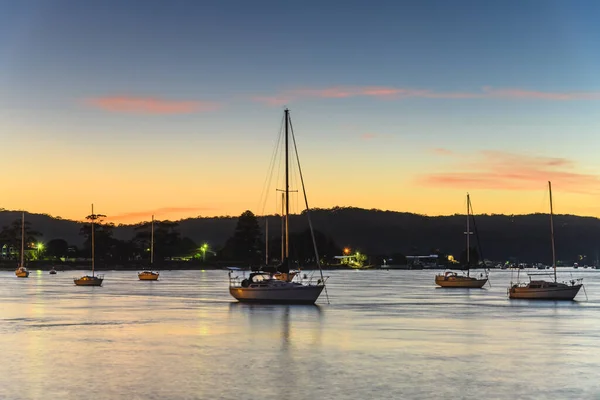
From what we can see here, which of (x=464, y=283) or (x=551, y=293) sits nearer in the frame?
(x=551, y=293)

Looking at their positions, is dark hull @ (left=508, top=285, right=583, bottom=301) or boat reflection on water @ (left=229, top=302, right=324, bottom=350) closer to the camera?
boat reflection on water @ (left=229, top=302, right=324, bottom=350)

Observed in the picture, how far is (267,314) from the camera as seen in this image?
70.8 meters

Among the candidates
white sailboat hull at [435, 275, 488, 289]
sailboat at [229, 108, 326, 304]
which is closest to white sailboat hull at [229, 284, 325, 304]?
sailboat at [229, 108, 326, 304]

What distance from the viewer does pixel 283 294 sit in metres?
78.9

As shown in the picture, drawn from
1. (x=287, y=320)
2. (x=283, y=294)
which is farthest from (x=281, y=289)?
(x=287, y=320)

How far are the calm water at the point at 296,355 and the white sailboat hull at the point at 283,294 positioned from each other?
4.70m

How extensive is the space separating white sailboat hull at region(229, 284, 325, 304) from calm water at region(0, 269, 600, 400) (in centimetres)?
470

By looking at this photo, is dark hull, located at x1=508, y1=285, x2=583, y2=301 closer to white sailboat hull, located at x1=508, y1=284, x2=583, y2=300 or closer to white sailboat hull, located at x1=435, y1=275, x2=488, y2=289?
white sailboat hull, located at x1=508, y1=284, x2=583, y2=300

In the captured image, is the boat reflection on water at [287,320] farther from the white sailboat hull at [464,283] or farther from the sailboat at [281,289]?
the white sailboat hull at [464,283]

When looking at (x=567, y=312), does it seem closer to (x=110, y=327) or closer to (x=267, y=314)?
(x=267, y=314)

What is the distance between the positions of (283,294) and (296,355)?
36.6m

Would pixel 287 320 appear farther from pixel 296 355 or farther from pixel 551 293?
pixel 551 293

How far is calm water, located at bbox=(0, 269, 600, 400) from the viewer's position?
31.7m

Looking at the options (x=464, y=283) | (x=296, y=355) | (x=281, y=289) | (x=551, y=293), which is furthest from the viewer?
(x=464, y=283)
